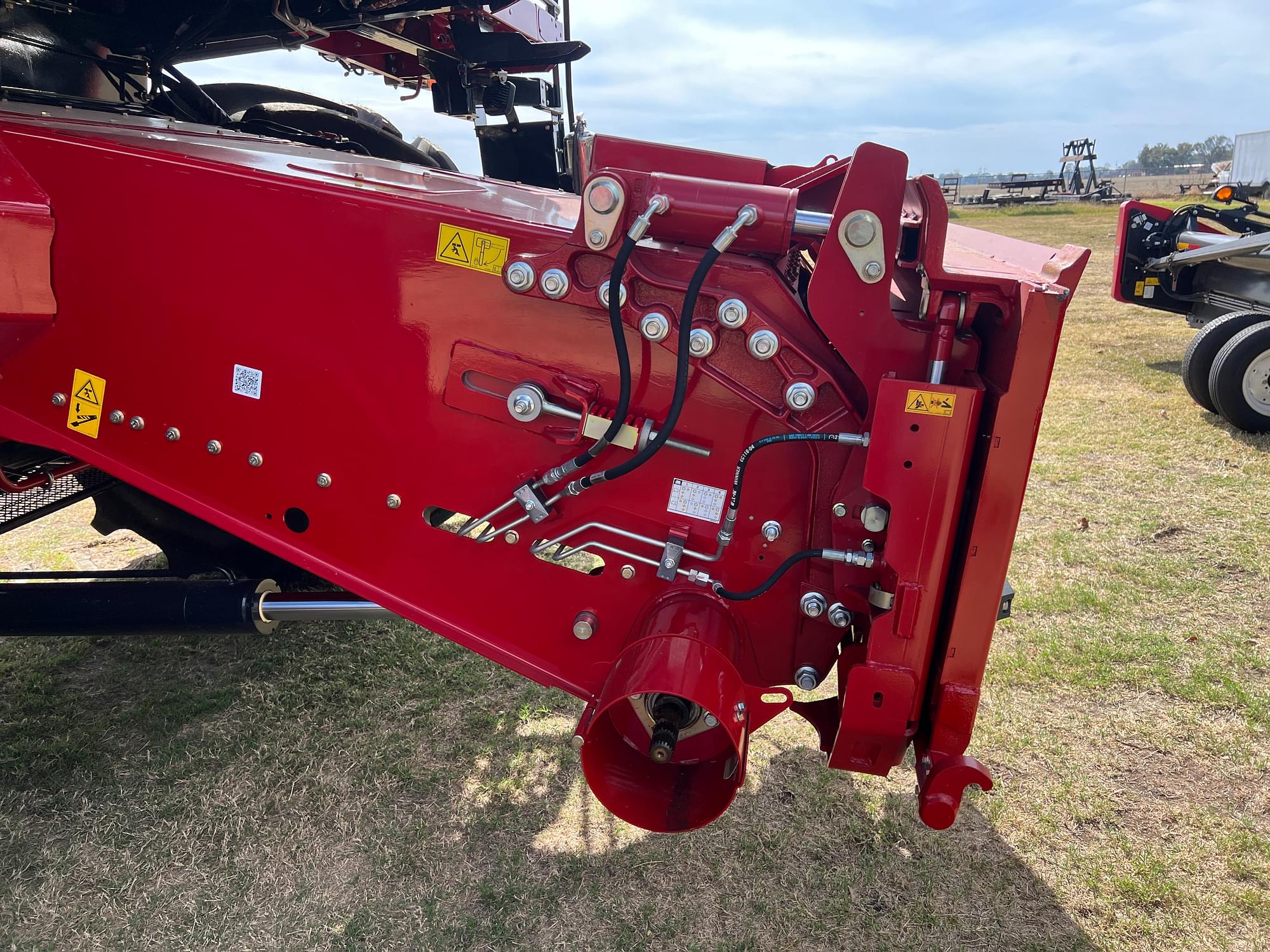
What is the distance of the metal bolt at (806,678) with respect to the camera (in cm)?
191

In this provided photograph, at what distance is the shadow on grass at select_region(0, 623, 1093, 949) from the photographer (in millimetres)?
2068

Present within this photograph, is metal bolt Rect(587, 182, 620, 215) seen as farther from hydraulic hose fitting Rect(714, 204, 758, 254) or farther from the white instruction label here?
the white instruction label

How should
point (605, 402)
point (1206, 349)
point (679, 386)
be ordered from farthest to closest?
point (1206, 349), point (605, 402), point (679, 386)

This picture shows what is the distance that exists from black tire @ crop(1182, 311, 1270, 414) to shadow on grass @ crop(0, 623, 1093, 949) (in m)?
4.58

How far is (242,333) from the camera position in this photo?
189cm

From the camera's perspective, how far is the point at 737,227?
1.59m

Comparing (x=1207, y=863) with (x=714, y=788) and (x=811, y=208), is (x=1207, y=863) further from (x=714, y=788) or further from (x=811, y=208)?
(x=811, y=208)

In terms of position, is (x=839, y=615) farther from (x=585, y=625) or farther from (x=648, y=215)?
(x=648, y=215)

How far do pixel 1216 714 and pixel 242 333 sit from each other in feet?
10.7

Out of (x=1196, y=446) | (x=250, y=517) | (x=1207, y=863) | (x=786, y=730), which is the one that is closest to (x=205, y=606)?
(x=250, y=517)

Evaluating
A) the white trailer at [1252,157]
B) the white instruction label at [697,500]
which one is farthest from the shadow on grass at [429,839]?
the white trailer at [1252,157]

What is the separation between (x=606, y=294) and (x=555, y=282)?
0.38 feet

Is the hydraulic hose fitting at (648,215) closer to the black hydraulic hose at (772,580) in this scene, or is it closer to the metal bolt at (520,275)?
the metal bolt at (520,275)

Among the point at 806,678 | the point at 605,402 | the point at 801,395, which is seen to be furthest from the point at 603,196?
the point at 806,678
